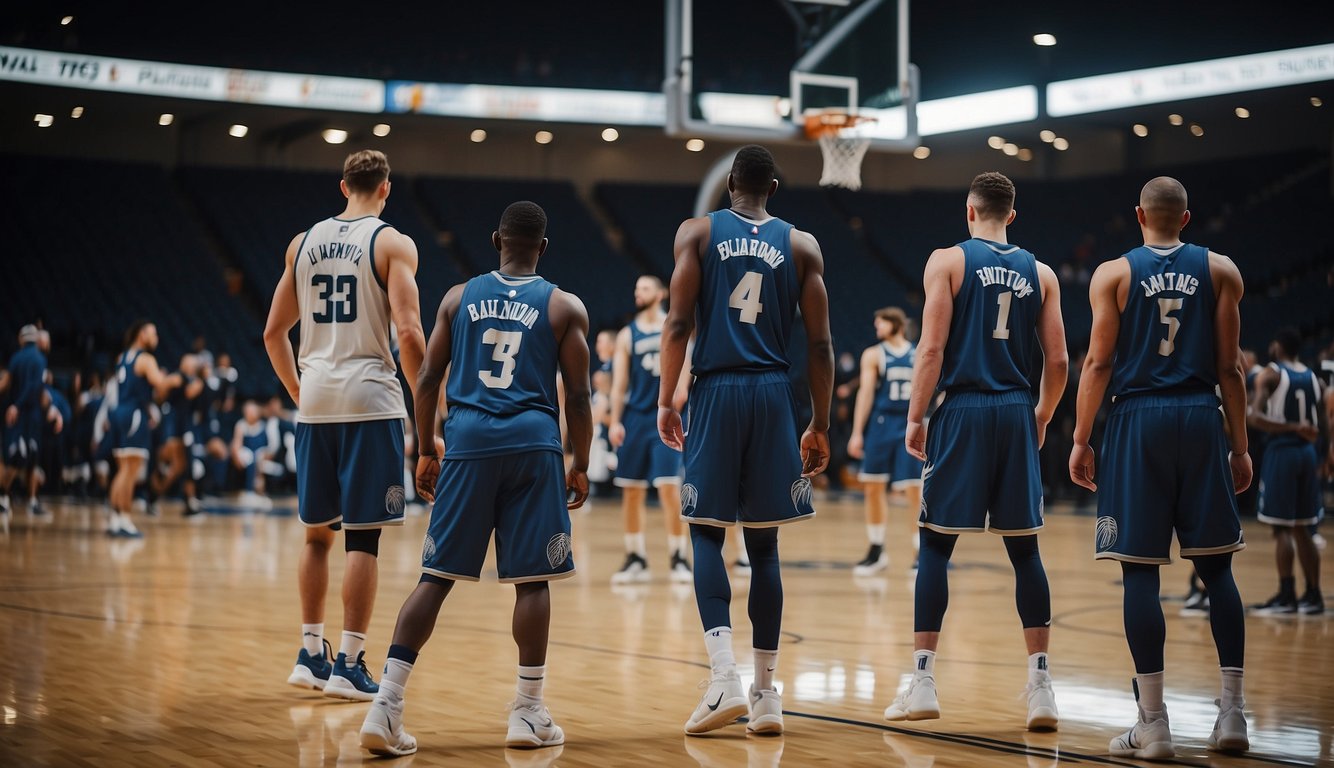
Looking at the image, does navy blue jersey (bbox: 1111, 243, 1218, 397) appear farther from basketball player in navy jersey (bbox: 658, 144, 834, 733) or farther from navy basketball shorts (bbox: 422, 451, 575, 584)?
navy basketball shorts (bbox: 422, 451, 575, 584)

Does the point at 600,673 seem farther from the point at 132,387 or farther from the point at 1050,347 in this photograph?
the point at 132,387

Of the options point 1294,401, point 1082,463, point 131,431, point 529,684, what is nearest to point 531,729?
point 529,684

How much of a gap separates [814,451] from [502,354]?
122 cm

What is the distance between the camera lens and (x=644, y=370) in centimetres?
996

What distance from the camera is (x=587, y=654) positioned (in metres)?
6.59

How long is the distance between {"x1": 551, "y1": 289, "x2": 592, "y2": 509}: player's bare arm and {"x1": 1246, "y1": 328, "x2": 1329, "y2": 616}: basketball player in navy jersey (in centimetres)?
585

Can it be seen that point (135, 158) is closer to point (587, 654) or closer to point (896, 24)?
point (896, 24)

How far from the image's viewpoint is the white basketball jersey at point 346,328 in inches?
209

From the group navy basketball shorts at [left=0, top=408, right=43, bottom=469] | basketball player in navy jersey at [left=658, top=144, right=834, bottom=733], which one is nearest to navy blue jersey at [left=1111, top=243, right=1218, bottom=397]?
basketball player in navy jersey at [left=658, top=144, right=834, bottom=733]

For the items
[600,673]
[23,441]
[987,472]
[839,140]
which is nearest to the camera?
[987,472]

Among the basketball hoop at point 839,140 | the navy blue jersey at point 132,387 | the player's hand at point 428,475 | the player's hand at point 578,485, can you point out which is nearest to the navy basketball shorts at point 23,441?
the navy blue jersey at point 132,387

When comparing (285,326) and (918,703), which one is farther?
(285,326)

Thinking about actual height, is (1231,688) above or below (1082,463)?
below

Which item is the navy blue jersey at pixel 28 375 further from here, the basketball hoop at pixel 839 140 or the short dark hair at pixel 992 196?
the short dark hair at pixel 992 196
